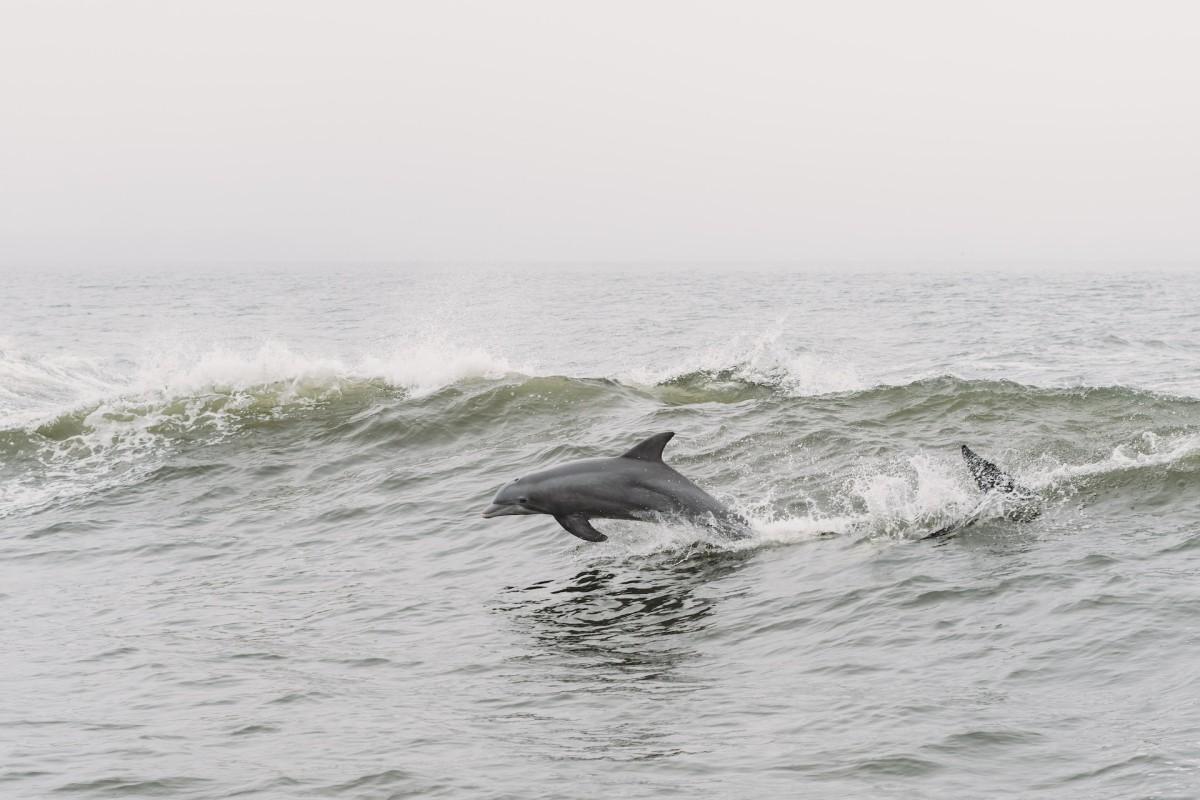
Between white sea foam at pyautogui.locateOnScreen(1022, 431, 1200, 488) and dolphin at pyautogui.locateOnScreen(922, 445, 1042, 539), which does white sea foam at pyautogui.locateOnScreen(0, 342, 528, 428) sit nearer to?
white sea foam at pyautogui.locateOnScreen(1022, 431, 1200, 488)

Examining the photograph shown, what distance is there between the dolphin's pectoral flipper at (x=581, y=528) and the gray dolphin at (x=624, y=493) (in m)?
0.05

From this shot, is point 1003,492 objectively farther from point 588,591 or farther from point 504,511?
point 504,511

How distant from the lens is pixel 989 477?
12.9m

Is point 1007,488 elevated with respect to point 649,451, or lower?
lower

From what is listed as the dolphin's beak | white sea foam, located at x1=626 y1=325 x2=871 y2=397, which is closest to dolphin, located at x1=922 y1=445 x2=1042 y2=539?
the dolphin's beak

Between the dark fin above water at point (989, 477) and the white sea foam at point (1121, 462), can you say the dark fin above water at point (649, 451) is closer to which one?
the dark fin above water at point (989, 477)

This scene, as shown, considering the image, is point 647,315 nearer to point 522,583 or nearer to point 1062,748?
point 522,583

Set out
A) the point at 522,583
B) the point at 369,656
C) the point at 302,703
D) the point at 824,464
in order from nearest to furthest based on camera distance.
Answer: the point at 302,703, the point at 369,656, the point at 522,583, the point at 824,464

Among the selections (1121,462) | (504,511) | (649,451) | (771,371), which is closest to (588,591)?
(504,511)

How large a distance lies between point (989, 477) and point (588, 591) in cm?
455

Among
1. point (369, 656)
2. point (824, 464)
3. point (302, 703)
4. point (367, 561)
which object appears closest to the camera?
point (302, 703)

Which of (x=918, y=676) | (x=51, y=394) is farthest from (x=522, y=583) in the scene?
(x=51, y=394)

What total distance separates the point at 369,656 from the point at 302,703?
4.21ft

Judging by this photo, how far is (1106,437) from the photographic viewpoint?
16562mm
